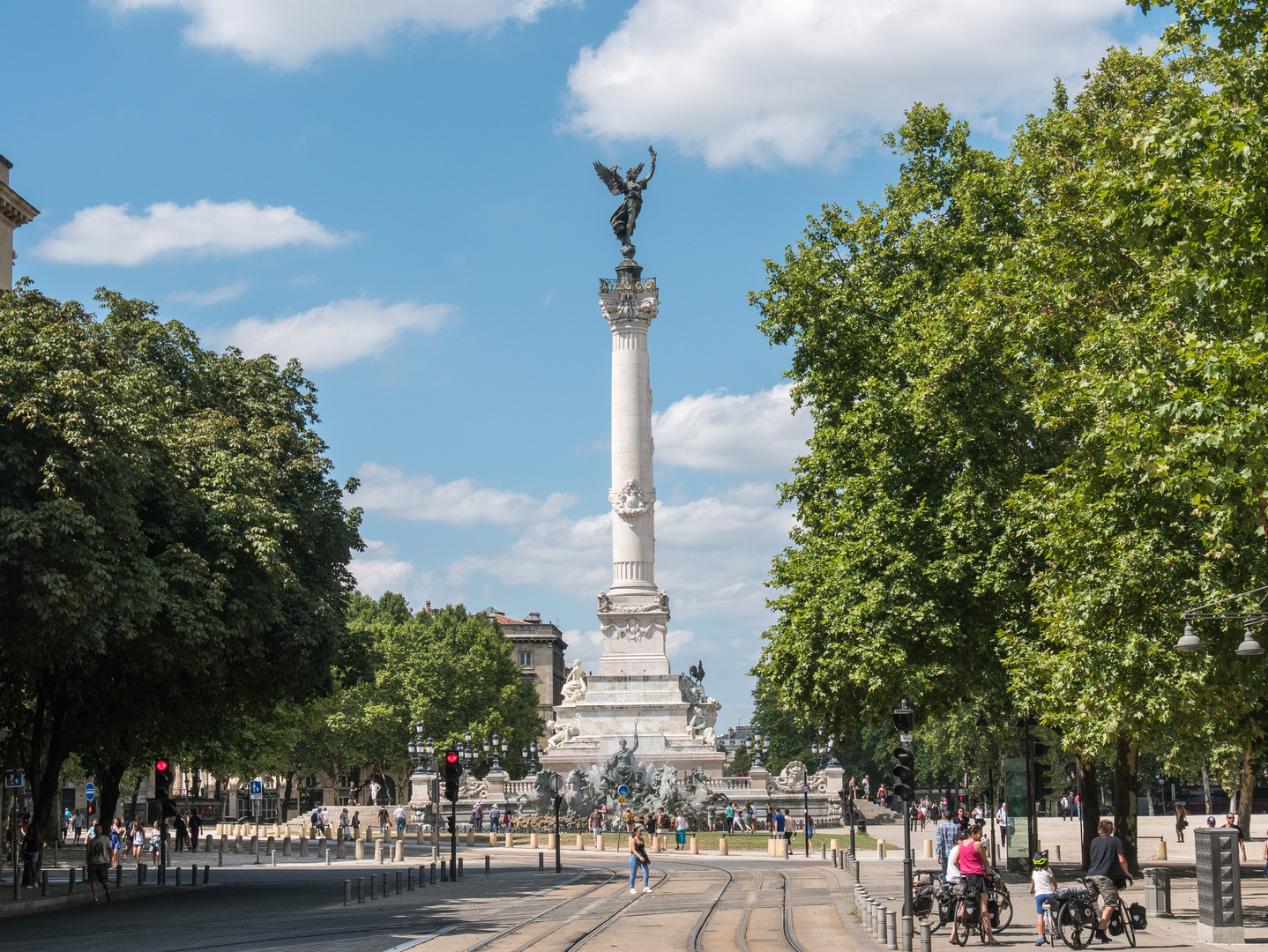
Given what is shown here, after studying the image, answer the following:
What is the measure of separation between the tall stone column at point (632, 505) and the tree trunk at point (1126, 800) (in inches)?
1401

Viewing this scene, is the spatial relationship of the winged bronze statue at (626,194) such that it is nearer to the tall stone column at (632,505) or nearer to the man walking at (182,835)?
the tall stone column at (632,505)

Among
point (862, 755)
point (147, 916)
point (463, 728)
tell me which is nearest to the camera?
point (147, 916)

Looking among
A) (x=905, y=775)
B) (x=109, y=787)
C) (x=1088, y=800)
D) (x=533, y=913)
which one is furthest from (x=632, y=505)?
(x=905, y=775)

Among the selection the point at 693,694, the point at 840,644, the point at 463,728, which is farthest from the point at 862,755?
the point at 840,644

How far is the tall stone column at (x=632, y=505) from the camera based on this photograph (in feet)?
215

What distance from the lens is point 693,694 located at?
66938 millimetres

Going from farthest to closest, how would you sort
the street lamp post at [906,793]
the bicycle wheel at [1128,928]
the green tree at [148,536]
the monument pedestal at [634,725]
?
the monument pedestal at [634,725]
the green tree at [148,536]
the bicycle wheel at [1128,928]
the street lamp post at [906,793]

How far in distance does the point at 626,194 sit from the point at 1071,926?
58603 mm

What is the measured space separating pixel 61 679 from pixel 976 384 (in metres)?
21.8

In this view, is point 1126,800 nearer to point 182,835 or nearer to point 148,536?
point 148,536

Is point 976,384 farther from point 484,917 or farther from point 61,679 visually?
point 61,679

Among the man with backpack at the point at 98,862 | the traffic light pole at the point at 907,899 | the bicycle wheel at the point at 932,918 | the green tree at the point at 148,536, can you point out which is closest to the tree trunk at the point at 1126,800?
the bicycle wheel at the point at 932,918

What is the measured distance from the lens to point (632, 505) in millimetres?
66312

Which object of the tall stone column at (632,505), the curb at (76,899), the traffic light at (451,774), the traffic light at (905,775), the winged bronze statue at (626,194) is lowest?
the curb at (76,899)
